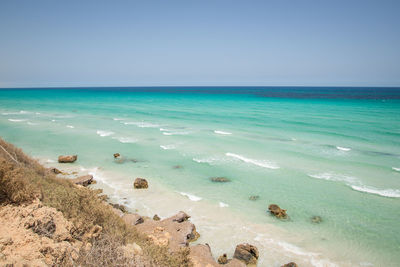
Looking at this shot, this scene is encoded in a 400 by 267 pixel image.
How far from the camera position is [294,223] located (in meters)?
10.4

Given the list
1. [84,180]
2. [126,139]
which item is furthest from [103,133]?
[84,180]

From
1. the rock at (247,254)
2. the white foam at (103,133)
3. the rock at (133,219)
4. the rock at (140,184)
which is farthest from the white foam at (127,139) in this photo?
the rock at (247,254)

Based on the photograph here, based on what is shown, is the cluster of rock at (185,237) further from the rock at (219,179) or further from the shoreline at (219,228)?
the rock at (219,179)

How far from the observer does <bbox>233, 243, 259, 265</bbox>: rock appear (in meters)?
7.89

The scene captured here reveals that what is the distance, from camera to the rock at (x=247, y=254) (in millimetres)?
7887

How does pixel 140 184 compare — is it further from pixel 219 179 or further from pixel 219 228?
pixel 219 228

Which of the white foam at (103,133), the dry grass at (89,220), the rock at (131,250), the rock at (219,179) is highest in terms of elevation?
the dry grass at (89,220)

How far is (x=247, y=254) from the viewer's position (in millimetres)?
7926

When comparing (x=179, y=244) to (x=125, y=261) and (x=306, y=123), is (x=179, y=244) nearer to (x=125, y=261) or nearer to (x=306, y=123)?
(x=125, y=261)

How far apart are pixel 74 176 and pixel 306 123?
30.1 m

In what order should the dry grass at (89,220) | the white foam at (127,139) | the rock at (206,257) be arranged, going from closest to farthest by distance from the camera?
the dry grass at (89,220)
the rock at (206,257)
the white foam at (127,139)

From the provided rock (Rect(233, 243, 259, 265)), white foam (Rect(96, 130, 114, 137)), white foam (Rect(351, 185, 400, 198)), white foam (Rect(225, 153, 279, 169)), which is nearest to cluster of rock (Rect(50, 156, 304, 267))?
rock (Rect(233, 243, 259, 265))

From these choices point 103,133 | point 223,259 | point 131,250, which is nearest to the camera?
point 131,250

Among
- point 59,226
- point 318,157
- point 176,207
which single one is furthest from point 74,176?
point 318,157
